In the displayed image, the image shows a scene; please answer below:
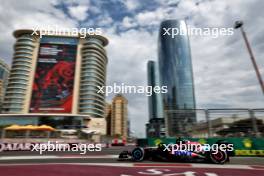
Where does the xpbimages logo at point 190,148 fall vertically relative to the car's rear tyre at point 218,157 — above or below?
above

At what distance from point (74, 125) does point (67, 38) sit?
137 ft

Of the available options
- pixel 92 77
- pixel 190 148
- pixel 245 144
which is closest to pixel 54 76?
pixel 92 77

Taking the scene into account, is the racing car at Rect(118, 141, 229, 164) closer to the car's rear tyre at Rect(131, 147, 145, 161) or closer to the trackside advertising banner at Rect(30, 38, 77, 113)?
the car's rear tyre at Rect(131, 147, 145, 161)

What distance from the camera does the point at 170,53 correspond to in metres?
198

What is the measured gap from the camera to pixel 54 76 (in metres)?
100

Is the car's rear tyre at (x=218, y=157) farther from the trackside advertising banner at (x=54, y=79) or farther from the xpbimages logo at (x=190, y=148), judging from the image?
the trackside advertising banner at (x=54, y=79)

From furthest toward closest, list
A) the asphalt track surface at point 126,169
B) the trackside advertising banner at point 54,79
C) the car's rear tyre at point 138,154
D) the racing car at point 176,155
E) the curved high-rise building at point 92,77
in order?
1. the curved high-rise building at point 92,77
2. the trackside advertising banner at point 54,79
3. the car's rear tyre at point 138,154
4. the racing car at point 176,155
5. the asphalt track surface at point 126,169

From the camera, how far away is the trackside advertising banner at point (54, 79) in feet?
316

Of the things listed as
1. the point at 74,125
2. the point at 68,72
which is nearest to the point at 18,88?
the point at 68,72

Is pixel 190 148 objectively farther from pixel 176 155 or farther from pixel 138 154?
pixel 138 154

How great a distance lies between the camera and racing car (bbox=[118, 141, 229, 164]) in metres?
10.8

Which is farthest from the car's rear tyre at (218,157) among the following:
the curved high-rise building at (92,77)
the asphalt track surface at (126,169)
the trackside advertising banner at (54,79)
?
the curved high-rise building at (92,77)

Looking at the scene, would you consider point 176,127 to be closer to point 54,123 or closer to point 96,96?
point 54,123

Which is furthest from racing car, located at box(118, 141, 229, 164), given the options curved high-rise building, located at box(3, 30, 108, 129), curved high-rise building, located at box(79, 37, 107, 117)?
curved high-rise building, located at box(79, 37, 107, 117)
